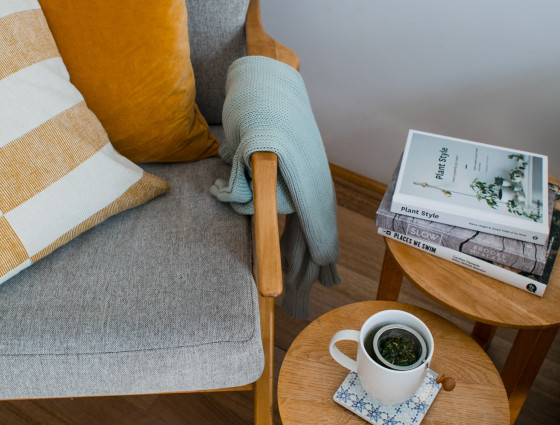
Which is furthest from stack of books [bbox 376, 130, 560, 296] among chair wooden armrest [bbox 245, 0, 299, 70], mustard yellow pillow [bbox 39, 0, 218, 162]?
mustard yellow pillow [bbox 39, 0, 218, 162]

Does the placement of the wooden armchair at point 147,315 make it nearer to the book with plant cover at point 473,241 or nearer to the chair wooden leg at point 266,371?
the chair wooden leg at point 266,371

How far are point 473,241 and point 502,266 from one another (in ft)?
0.19

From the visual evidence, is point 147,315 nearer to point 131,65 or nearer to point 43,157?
point 43,157

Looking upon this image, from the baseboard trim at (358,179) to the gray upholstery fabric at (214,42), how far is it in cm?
53

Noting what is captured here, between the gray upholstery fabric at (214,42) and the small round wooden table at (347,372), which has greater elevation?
the gray upholstery fabric at (214,42)

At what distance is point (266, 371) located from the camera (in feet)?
3.03

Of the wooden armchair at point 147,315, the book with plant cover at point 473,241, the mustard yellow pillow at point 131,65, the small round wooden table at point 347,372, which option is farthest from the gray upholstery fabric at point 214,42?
the small round wooden table at point 347,372

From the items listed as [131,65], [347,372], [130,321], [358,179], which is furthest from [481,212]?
[358,179]

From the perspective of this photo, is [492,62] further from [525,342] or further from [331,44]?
[525,342]

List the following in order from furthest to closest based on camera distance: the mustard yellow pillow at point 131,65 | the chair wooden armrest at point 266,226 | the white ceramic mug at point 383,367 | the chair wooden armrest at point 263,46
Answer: the chair wooden armrest at point 263,46, the mustard yellow pillow at point 131,65, the chair wooden armrest at point 266,226, the white ceramic mug at point 383,367

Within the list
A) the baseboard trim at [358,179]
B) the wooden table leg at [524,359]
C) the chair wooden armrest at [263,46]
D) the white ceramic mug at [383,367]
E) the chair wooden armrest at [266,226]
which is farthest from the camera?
the baseboard trim at [358,179]

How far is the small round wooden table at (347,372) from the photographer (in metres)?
0.71

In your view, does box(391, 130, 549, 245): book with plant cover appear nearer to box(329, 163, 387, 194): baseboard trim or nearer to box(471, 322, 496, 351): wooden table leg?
box(471, 322, 496, 351): wooden table leg

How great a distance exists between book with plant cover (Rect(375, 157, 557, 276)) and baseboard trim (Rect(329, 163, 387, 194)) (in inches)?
28.9
